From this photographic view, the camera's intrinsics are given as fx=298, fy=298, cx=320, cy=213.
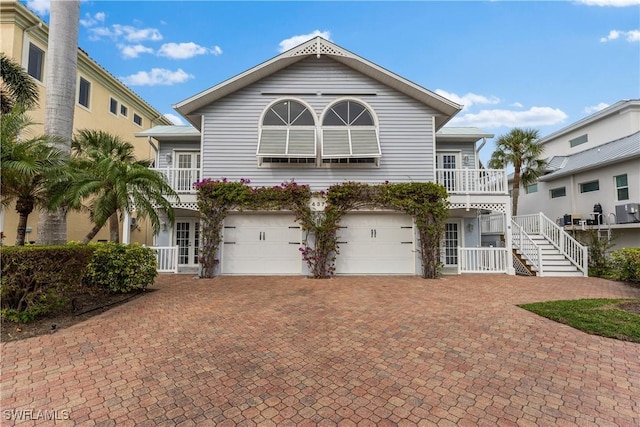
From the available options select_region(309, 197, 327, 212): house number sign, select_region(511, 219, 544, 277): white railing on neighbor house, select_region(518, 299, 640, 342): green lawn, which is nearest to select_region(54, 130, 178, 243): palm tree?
select_region(309, 197, 327, 212): house number sign

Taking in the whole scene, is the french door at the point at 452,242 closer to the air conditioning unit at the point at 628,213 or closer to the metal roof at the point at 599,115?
the air conditioning unit at the point at 628,213

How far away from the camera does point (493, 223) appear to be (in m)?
15.9

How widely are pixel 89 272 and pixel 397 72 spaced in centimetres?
1150

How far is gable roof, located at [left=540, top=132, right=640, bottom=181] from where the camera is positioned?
13664mm

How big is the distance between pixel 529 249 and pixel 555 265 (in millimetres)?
989

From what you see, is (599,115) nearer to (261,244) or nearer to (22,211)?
(261,244)

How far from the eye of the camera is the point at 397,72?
1112cm

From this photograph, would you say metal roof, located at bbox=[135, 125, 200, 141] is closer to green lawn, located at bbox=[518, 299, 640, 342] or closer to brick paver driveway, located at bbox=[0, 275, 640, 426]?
brick paver driveway, located at bbox=[0, 275, 640, 426]

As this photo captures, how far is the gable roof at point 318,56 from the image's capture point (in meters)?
11.0

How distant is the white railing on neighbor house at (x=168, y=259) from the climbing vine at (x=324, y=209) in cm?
158

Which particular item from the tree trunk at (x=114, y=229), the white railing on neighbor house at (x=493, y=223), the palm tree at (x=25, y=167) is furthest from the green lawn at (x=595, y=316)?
the tree trunk at (x=114, y=229)

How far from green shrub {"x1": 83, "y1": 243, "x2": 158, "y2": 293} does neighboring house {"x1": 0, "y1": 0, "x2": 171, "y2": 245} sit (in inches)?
226

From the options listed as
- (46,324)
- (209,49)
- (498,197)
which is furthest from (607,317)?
(209,49)

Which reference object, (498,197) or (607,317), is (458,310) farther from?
(498,197)
